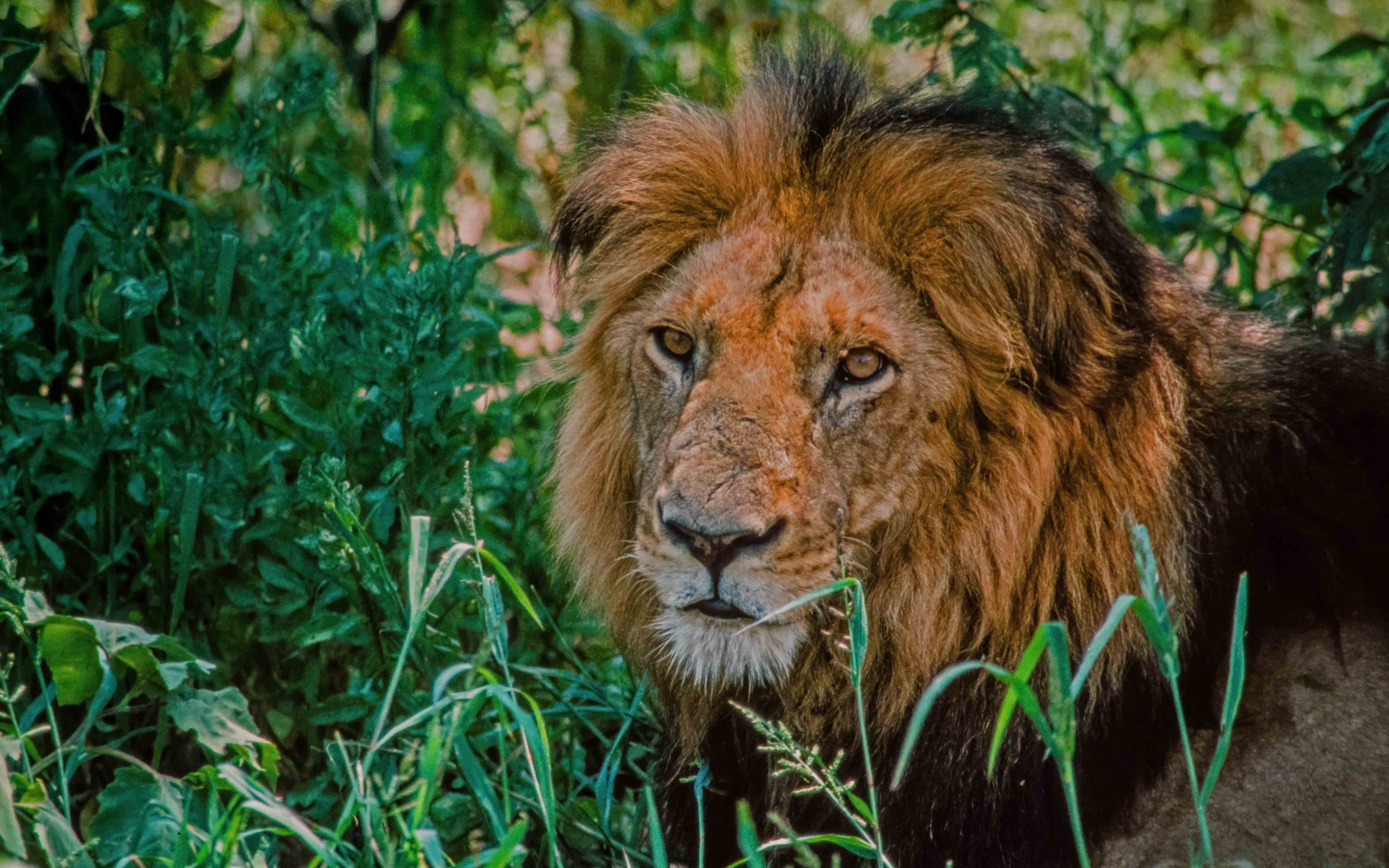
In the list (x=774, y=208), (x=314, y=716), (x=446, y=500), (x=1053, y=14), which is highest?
(x=1053, y=14)

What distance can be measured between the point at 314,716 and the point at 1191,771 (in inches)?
81.0

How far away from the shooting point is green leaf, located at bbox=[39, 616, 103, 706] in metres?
2.60

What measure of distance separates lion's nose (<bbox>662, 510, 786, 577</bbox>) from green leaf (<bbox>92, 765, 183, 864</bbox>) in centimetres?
103

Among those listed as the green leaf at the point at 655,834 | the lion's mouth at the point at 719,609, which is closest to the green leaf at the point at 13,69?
the lion's mouth at the point at 719,609

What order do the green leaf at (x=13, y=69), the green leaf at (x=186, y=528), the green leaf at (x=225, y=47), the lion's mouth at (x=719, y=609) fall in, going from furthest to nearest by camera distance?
the green leaf at (x=225, y=47) < the green leaf at (x=13, y=69) < the green leaf at (x=186, y=528) < the lion's mouth at (x=719, y=609)

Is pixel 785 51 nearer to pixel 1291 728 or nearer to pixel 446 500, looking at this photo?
pixel 446 500

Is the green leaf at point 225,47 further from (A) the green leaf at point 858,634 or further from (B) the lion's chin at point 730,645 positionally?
(A) the green leaf at point 858,634

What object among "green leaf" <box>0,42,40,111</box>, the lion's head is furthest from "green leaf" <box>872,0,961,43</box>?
"green leaf" <box>0,42,40,111</box>

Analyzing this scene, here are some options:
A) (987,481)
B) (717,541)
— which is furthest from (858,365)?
(717,541)

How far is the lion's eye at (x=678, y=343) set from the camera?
3199mm

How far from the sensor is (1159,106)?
7.63 metres

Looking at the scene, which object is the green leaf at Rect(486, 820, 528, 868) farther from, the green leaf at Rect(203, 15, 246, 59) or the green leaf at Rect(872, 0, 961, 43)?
the green leaf at Rect(872, 0, 961, 43)

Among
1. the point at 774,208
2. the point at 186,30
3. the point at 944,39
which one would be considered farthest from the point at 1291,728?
the point at 186,30

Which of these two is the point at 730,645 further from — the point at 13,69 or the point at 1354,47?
the point at 1354,47
